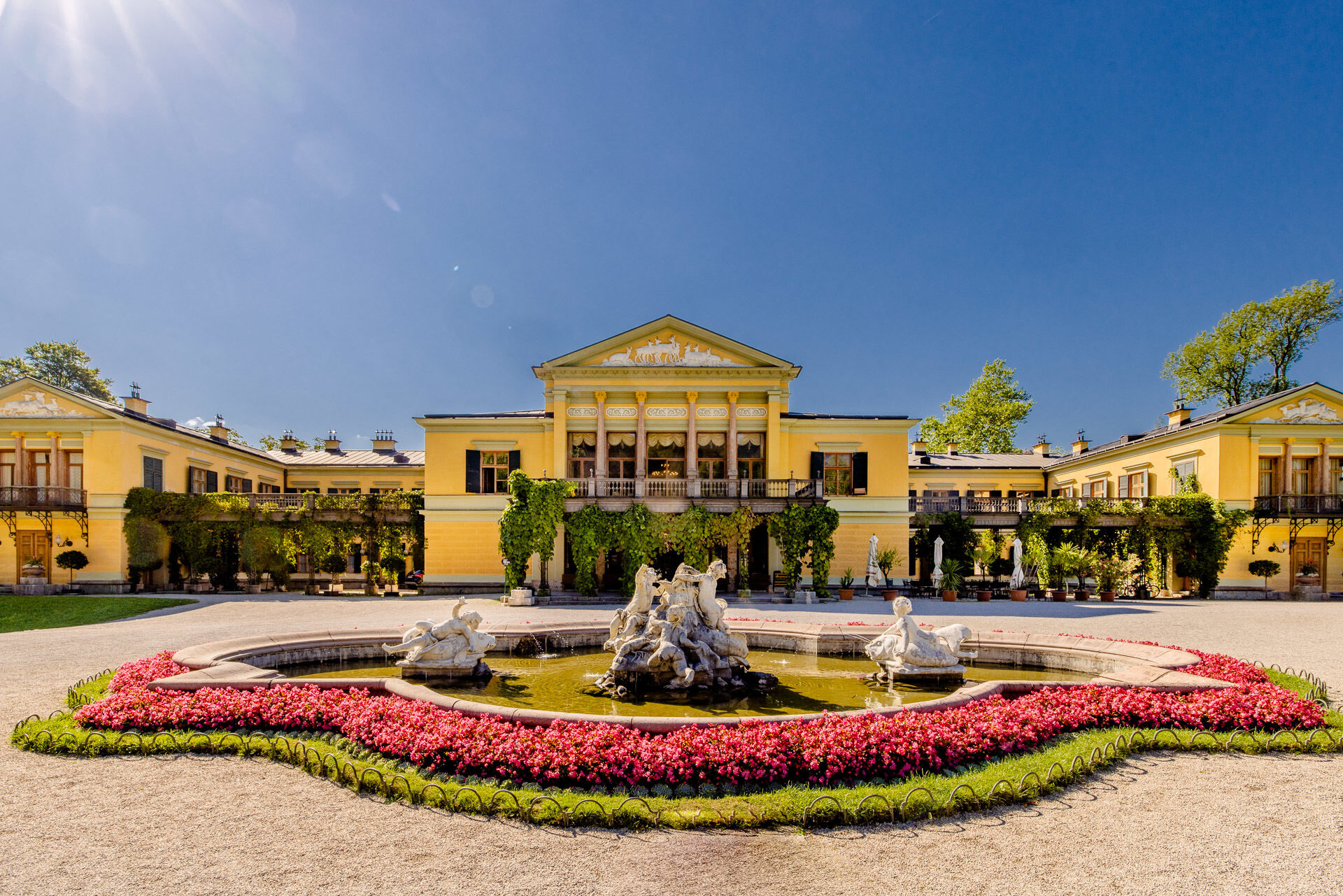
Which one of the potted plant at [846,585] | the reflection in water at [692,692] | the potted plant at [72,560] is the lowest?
the potted plant at [846,585]

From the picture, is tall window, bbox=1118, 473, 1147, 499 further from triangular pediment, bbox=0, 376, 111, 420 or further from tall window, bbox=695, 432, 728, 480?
triangular pediment, bbox=0, 376, 111, 420

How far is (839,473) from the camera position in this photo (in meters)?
28.0

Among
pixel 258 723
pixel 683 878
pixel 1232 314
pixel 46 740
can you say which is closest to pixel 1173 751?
pixel 683 878

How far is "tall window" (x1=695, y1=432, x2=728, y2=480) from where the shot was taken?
90.4ft

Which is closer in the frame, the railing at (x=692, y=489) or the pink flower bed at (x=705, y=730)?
the pink flower bed at (x=705, y=730)

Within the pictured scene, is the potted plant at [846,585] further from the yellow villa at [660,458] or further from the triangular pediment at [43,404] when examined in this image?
the triangular pediment at [43,404]

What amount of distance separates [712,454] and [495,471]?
947cm

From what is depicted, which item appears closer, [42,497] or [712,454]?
[42,497]

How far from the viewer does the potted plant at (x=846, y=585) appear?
80.1 ft

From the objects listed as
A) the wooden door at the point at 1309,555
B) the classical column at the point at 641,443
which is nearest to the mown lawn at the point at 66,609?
the classical column at the point at 641,443

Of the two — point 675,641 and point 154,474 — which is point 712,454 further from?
point 154,474

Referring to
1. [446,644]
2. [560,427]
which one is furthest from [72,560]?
[446,644]

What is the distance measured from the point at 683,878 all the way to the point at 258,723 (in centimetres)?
538

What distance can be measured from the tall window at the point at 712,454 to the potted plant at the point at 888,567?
23.7ft
